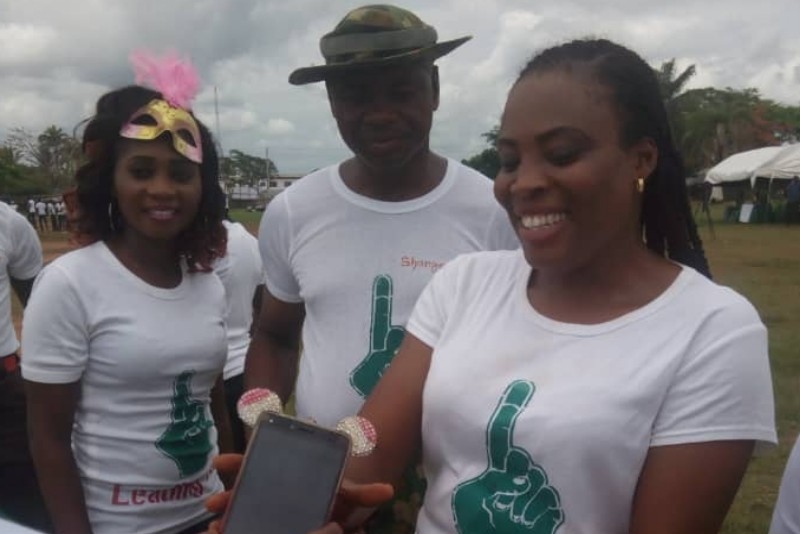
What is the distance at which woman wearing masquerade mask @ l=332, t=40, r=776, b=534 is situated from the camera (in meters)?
1.57

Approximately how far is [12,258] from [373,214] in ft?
8.86

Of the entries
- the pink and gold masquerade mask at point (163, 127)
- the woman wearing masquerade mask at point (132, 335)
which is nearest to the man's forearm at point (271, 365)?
the woman wearing masquerade mask at point (132, 335)

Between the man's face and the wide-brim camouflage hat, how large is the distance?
1.4 inches

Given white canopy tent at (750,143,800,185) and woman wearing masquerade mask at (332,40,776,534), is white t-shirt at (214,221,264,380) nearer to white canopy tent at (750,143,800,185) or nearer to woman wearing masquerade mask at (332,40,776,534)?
woman wearing masquerade mask at (332,40,776,534)

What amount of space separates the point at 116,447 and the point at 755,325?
174cm

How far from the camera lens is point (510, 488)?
5.42 ft

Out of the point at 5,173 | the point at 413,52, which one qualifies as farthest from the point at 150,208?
the point at 5,173

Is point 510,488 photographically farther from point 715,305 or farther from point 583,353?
point 715,305

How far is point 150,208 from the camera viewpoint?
2781 mm

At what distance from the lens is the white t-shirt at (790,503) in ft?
5.98

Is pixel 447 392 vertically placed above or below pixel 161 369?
above

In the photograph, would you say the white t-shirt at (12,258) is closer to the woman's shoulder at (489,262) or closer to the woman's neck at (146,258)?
the woman's neck at (146,258)

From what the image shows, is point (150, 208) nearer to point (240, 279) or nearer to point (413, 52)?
point (413, 52)

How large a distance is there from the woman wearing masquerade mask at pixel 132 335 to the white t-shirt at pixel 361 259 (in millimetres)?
345
